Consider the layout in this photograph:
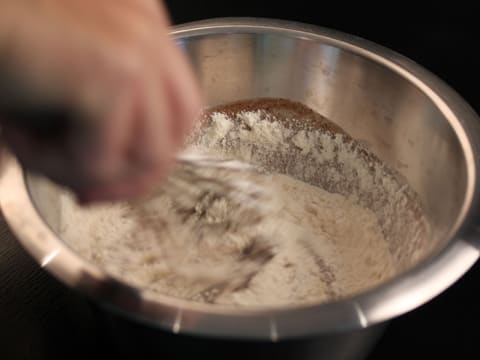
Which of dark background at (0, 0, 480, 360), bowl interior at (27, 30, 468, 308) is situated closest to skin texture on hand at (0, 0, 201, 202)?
bowl interior at (27, 30, 468, 308)

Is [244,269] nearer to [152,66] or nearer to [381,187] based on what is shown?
[381,187]

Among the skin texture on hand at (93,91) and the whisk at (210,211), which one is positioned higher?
the skin texture on hand at (93,91)

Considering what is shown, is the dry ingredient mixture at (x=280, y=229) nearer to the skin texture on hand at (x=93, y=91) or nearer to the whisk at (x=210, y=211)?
the whisk at (x=210, y=211)

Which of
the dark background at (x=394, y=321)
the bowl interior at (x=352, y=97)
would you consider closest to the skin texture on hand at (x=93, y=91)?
the bowl interior at (x=352, y=97)

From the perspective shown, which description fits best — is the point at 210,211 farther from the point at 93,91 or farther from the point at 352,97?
the point at 93,91

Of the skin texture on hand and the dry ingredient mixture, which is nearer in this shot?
the skin texture on hand

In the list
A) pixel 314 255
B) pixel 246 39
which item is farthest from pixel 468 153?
pixel 246 39

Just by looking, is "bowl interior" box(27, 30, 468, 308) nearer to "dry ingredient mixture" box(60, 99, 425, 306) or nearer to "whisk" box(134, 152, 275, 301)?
"dry ingredient mixture" box(60, 99, 425, 306)
